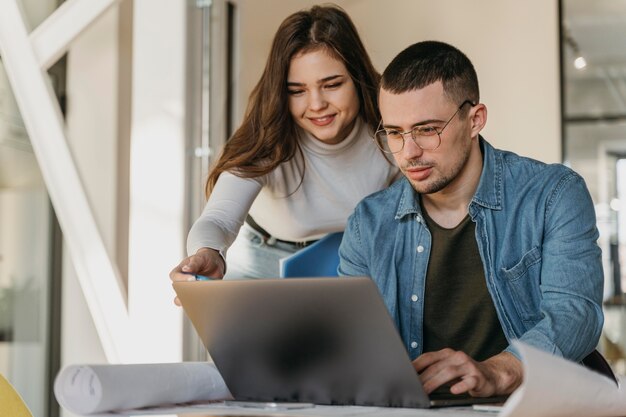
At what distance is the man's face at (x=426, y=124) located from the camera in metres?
1.61

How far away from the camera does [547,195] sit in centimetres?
Answer: 163

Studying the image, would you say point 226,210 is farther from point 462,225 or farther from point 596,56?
point 596,56

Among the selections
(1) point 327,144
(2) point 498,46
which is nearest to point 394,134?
(1) point 327,144

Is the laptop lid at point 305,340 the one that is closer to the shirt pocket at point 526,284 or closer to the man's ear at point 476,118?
the shirt pocket at point 526,284

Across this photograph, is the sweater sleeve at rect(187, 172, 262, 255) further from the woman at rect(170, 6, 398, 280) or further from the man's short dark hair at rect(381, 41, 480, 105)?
the man's short dark hair at rect(381, 41, 480, 105)

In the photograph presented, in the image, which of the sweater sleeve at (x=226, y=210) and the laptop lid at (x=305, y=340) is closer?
the laptop lid at (x=305, y=340)

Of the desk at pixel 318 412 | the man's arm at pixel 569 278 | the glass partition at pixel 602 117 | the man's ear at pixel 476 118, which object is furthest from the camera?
the glass partition at pixel 602 117

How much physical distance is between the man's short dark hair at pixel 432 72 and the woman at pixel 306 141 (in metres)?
0.48

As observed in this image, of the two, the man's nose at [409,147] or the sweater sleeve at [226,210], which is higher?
the man's nose at [409,147]

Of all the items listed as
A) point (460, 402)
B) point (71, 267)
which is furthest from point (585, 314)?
point (71, 267)

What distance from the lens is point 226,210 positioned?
209 cm

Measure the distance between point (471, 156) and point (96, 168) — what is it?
2.68 meters

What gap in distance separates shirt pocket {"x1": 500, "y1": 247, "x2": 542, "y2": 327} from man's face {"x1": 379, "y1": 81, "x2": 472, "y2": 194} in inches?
7.2

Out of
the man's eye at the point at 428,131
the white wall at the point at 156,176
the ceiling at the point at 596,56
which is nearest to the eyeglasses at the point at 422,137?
the man's eye at the point at 428,131
